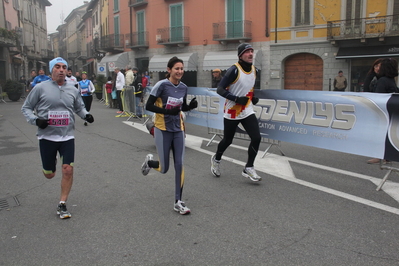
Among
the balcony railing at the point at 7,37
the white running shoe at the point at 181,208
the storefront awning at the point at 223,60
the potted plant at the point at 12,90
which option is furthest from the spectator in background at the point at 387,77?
the balcony railing at the point at 7,37

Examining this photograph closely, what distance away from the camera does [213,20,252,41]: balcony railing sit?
27.9 m

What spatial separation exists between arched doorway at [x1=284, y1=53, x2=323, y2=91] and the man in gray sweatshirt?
2248 cm

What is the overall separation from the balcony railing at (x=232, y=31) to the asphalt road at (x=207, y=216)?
21.6 meters

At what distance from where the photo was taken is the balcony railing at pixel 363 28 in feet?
70.9

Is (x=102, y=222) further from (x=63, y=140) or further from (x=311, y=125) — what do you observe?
(x=311, y=125)

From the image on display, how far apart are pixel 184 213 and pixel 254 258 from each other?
1.27 metres

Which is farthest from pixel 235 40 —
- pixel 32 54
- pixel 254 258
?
pixel 32 54

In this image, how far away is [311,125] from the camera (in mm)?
6871

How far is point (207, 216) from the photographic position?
14.4 feet

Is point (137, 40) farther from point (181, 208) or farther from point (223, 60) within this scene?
point (181, 208)

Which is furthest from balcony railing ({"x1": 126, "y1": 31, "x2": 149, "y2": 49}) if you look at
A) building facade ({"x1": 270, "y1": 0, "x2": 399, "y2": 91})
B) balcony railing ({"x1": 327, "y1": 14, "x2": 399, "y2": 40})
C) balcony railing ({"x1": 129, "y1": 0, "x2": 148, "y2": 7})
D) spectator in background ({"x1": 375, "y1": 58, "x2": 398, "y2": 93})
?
spectator in background ({"x1": 375, "y1": 58, "x2": 398, "y2": 93})

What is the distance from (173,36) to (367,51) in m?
15.4

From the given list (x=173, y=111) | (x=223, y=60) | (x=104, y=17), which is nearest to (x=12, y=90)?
(x=223, y=60)

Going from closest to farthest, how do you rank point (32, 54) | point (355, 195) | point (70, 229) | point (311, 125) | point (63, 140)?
point (70, 229) < point (63, 140) < point (355, 195) < point (311, 125) < point (32, 54)
